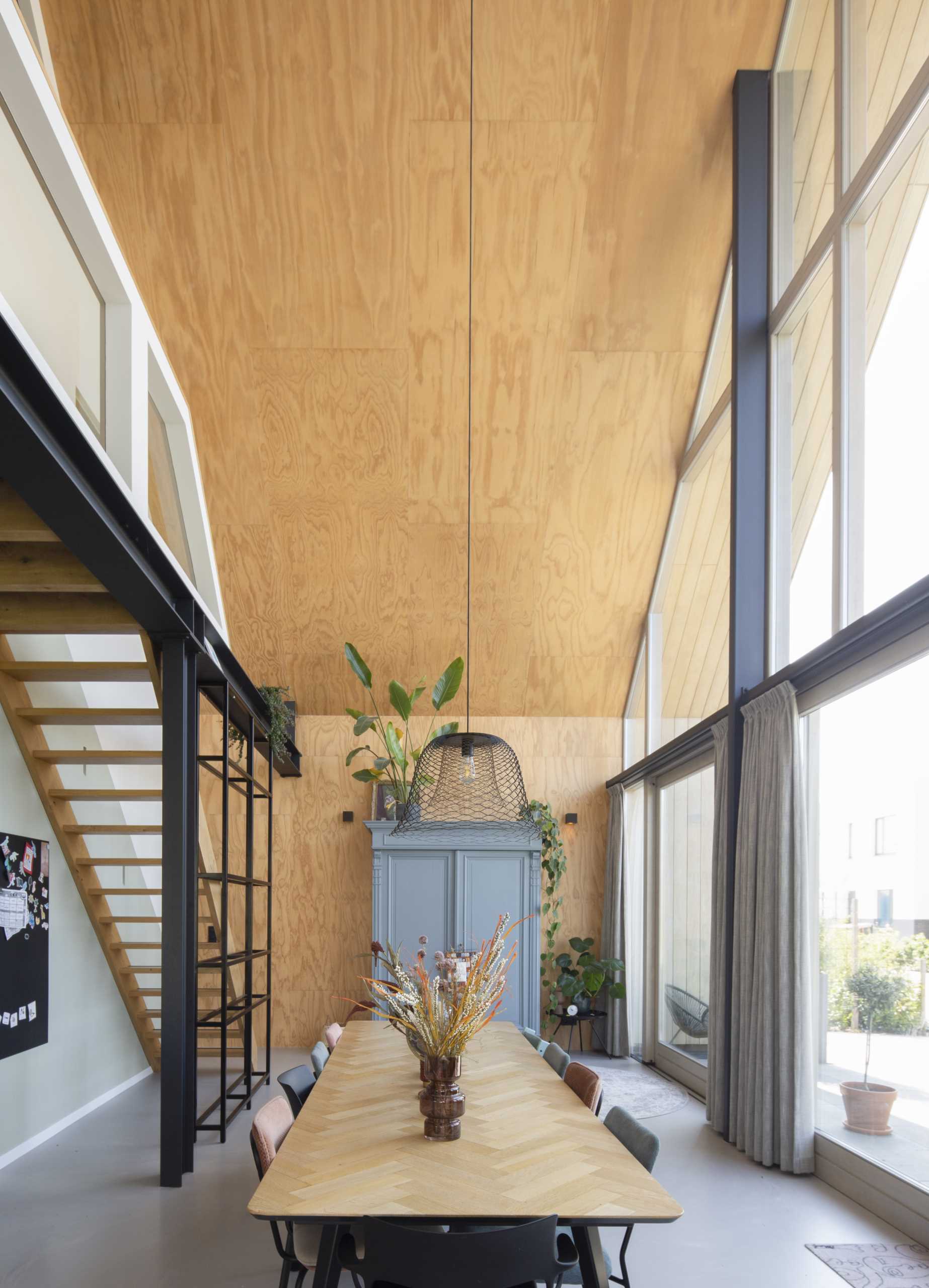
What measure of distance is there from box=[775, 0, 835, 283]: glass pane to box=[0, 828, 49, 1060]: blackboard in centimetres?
546

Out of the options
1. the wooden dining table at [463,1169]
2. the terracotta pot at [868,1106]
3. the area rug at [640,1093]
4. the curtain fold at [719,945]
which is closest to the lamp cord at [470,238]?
the curtain fold at [719,945]

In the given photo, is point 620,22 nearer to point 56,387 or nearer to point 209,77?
point 209,77

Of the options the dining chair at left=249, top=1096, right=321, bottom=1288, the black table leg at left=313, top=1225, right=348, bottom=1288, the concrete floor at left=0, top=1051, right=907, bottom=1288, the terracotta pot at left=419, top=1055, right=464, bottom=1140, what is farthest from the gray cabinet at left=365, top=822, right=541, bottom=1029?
the black table leg at left=313, top=1225, right=348, bottom=1288

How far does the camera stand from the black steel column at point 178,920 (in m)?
5.19

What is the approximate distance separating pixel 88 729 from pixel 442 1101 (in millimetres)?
4287

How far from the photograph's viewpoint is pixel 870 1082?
482cm

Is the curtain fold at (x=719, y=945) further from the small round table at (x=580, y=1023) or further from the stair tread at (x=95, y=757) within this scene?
the stair tread at (x=95, y=757)

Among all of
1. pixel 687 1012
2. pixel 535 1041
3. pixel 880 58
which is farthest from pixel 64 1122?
pixel 880 58

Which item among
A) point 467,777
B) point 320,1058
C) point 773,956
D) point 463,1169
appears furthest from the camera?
point 773,956

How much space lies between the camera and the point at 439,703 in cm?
872

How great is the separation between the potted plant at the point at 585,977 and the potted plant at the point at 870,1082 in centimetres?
414

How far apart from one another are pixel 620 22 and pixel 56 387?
5.12m

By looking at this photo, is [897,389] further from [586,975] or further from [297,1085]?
[586,975]

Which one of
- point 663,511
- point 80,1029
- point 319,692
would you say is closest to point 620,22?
point 663,511
